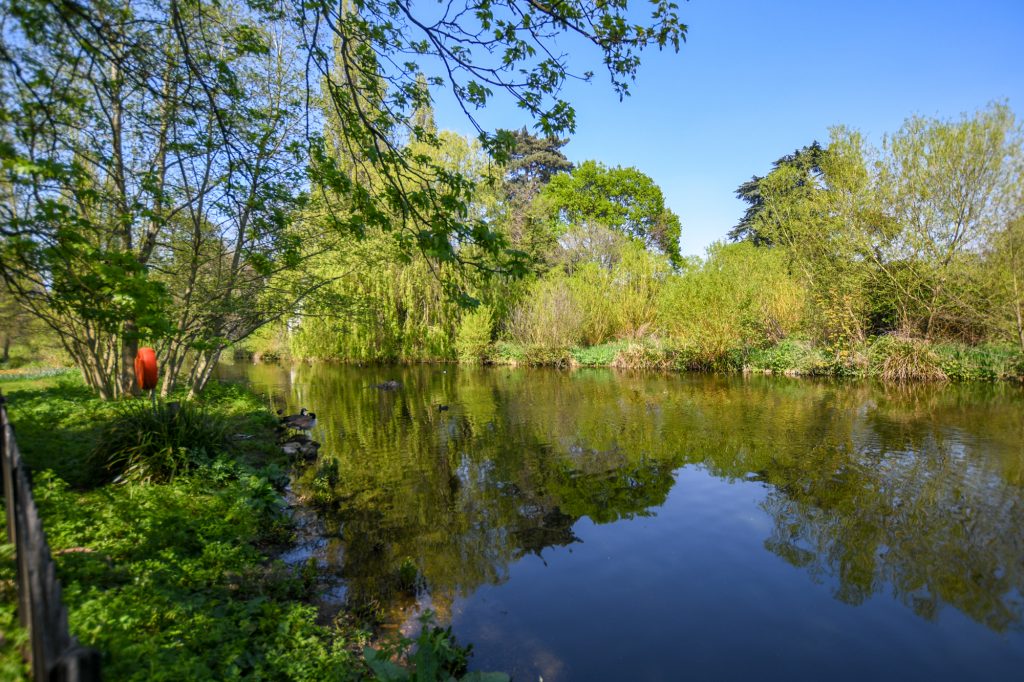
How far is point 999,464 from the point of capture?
9062 millimetres

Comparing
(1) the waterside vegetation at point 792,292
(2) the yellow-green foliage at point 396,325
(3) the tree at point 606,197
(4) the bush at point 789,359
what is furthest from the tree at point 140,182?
(3) the tree at point 606,197

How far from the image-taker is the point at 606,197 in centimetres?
4184

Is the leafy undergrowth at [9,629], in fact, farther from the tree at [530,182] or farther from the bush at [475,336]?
the tree at [530,182]

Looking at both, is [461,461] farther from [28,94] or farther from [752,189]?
[752,189]

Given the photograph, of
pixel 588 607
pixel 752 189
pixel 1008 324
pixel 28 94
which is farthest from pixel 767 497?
pixel 752 189

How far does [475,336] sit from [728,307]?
1418cm

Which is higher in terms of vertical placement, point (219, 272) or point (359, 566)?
point (219, 272)

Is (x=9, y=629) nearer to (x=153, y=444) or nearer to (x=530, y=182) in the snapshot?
(x=153, y=444)

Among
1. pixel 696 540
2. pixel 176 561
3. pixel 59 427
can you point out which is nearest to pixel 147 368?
pixel 59 427

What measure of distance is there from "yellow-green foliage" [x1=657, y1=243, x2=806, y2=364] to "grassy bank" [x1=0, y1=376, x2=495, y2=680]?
19064 millimetres

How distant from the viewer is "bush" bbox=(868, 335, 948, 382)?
1811cm

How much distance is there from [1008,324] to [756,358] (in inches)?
335

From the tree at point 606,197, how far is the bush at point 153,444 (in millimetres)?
34930

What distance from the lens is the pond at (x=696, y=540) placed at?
469 centimetres
